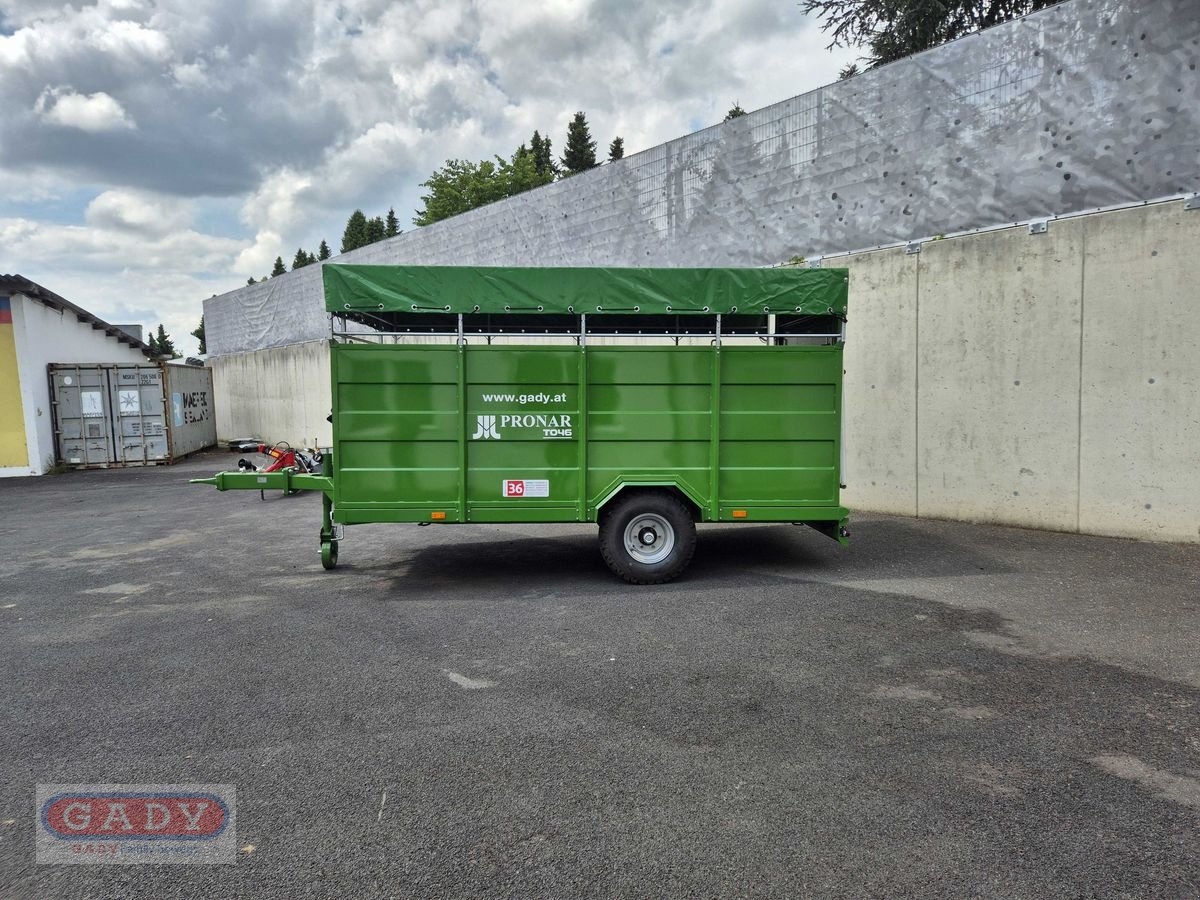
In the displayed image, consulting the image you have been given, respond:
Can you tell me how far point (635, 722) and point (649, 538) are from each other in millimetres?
2936

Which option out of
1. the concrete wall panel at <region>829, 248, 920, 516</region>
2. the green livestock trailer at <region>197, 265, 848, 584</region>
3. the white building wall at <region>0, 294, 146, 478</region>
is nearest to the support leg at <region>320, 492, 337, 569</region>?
the green livestock trailer at <region>197, 265, 848, 584</region>

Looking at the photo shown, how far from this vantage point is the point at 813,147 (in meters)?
10.3

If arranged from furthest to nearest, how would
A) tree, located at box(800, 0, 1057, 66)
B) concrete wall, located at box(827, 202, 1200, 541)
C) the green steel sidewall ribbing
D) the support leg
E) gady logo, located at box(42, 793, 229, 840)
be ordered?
tree, located at box(800, 0, 1057, 66) → concrete wall, located at box(827, 202, 1200, 541) → the support leg → the green steel sidewall ribbing → gady logo, located at box(42, 793, 229, 840)

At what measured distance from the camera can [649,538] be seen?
6.66 m

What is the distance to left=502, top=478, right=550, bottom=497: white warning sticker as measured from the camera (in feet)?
21.3

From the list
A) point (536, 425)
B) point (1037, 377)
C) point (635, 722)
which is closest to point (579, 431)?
point (536, 425)

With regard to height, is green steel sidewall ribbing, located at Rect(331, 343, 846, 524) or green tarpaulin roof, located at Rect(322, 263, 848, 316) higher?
green tarpaulin roof, located at Rect(322, 263, 848, 316)

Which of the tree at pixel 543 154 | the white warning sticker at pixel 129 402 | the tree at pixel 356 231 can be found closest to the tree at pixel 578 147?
the tree at pixel 543 154

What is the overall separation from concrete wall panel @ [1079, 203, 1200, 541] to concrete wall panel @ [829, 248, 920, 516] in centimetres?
198

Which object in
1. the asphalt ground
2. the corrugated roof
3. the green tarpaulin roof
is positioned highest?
the corrugated roof

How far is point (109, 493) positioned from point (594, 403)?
12047 mm

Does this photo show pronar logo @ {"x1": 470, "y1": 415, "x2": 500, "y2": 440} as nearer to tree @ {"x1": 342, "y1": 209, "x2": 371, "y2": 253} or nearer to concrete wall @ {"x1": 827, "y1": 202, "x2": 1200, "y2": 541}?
concrete wall @ {"x1": 827, "y1": 202, "x2": 1200, "y2": 541}

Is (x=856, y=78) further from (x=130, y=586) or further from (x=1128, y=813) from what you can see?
(x=130, y=586)

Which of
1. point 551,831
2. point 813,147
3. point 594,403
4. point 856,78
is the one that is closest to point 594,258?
point 813,147
